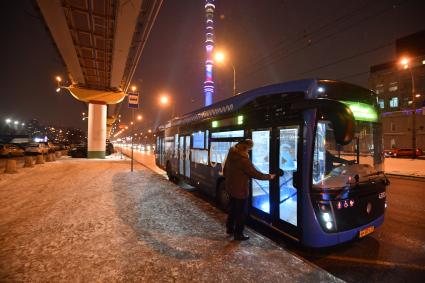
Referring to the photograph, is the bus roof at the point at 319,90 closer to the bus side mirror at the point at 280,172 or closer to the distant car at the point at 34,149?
the bus side mirror at the point at 280,172

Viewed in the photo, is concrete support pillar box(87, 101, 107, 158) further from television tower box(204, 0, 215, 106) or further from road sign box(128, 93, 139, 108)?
television tower box(204, 0, 215, 106)

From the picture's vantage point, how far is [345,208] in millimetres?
4449

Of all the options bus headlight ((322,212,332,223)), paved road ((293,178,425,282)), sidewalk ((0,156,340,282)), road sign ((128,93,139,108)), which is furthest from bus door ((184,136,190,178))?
bus headlight ((322,212,332,223))

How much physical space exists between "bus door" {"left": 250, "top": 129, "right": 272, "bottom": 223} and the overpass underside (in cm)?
746

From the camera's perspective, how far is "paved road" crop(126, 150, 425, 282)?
404cm

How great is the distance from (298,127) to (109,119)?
195 ft

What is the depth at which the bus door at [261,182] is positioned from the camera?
5.46 m

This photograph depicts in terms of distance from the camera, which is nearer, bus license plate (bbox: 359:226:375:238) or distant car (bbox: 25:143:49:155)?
bus license plate (bbox: 359:226:375:238)

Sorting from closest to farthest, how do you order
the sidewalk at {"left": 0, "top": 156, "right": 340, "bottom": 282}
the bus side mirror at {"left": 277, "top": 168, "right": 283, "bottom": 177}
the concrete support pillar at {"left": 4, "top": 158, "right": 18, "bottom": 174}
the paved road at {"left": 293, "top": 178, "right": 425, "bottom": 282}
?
the sidewalk at {"left": 0, "top": 156, "right": 340, "bottom": 282} < the paved road at {"left": 293, "top": 178, "right": 425, "bottom": 282} < the bus side mirror at {"left": 277, "top": 168, "right": 283, "bottom": 177} < the concrete support pillar at {"left": 4, "top": 158, "right": 18, "bottom": 174}

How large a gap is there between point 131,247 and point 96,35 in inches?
563

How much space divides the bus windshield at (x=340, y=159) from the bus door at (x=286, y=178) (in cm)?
34

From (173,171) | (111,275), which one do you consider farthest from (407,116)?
(111,275)

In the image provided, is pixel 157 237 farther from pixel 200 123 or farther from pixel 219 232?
pixel 200 123

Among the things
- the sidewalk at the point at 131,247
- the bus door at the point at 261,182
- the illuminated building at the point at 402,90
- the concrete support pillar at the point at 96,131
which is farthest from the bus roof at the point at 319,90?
the illuminated building at the point at 402,90
